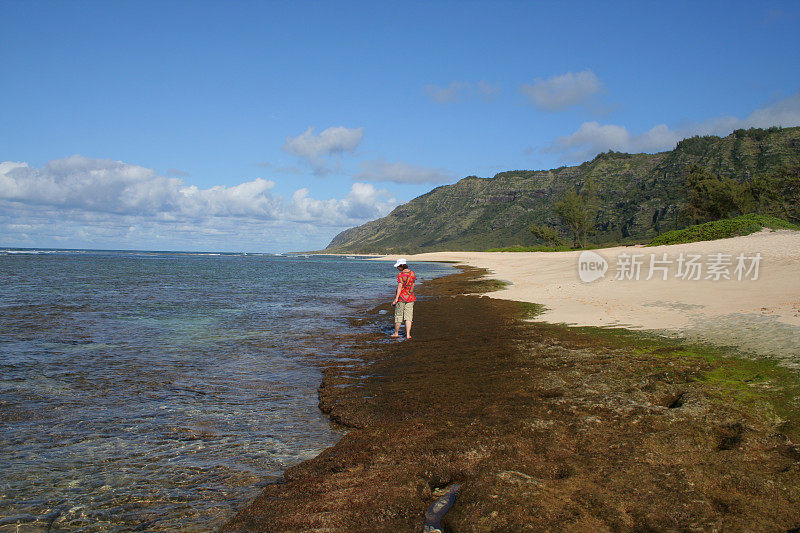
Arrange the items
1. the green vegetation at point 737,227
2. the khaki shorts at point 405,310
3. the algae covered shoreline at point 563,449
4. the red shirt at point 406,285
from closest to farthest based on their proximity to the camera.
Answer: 1. the algae covered shoreline at point 563,449
2. the red shirt at point 406,285
3. the khaki shorts at point 405,310
4. the green vegetation at point 737,227

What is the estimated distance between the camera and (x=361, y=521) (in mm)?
4359

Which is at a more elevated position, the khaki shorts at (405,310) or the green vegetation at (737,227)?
the green vegetation at (737,227)

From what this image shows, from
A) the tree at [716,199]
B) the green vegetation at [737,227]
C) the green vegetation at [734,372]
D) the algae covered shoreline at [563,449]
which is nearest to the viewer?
the algae covered shoreline at [563,449]

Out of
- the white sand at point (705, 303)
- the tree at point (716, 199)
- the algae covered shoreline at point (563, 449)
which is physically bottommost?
the algae covered shoreline at point (563, 449)

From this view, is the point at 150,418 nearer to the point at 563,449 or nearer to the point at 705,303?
the point at 563,449

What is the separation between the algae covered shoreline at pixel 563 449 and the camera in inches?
168

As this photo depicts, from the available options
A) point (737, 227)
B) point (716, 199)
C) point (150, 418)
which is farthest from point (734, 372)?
point (716, 199)

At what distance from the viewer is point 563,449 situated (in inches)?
224

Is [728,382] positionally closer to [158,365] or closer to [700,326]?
[700,326]

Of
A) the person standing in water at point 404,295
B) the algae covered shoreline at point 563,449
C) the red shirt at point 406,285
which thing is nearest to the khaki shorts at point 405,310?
the person standing in water at point 404,295

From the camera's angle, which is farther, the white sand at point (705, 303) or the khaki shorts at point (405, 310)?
the khaki shorts at point (405, 310)

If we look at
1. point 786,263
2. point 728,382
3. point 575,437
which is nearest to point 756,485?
point 575,437

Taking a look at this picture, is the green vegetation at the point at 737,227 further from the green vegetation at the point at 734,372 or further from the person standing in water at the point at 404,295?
the person standing in water at the point at 404,295

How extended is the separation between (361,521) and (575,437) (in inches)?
125
